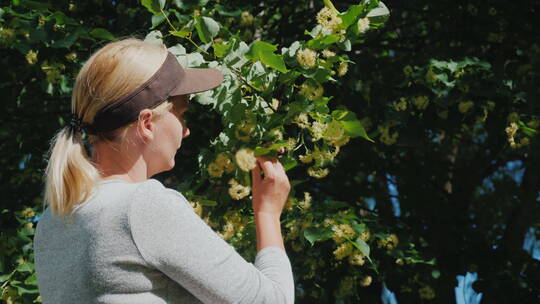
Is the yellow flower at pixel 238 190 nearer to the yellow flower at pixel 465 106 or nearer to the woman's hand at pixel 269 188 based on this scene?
the woman's hand at pixel 269 188

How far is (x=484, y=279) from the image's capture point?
318 centimetres

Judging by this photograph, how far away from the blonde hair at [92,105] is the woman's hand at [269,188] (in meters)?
0.32

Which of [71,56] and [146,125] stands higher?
[146,125]

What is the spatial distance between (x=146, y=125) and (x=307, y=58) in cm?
63

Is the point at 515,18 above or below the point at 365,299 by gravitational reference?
above

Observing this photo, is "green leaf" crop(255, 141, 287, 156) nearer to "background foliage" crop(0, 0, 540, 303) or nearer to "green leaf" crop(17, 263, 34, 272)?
"background foliage" crop(0, 0, 540, 303)

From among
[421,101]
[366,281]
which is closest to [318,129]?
[366,281]

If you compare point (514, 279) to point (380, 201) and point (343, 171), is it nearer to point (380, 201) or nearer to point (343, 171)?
point (380, 201)

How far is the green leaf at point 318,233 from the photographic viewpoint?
2.05 metres

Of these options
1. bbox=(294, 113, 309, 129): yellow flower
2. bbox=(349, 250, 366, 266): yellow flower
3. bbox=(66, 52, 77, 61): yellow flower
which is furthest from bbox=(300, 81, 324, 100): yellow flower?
bbox=(66, 52, 77, 61): yellow flower

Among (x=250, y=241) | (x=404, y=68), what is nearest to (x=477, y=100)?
(x=404, y=68)

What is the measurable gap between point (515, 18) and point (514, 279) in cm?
143

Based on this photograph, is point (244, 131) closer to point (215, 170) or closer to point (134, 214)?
point (215, 170)

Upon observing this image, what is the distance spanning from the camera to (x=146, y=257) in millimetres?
1087
